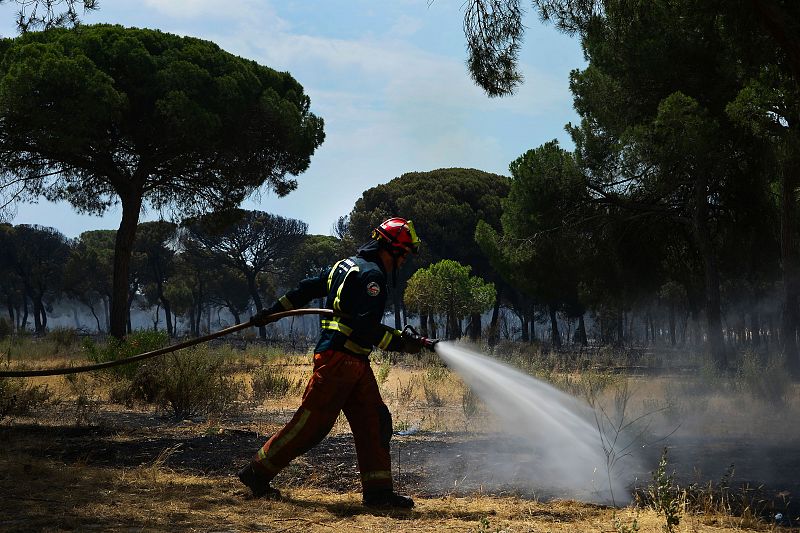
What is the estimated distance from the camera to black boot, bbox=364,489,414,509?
16.6ft

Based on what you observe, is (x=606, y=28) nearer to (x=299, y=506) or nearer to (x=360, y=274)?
(x=360, y=274)

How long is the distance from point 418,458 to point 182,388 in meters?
4.10

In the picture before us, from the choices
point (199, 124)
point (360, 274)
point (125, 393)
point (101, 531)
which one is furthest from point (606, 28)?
point (199, 124)

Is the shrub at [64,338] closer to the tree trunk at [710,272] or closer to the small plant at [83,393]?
the small plant at [83,393]

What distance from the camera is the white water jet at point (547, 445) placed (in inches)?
231

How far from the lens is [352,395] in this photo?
524 centimetres

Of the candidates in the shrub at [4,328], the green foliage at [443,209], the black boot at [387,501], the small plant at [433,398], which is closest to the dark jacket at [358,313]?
the black boot at [387,501]

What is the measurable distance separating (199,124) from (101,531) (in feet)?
53.2

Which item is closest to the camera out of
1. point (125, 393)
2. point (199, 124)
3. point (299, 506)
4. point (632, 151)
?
point (299, 506)

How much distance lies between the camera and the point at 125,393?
36.9 feet

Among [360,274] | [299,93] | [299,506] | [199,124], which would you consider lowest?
[299,506]

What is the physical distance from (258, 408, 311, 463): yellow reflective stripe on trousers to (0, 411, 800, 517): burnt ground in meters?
1.01

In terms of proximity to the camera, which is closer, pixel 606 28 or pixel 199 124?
pixel 606 28

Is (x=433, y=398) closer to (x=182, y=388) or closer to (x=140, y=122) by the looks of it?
(x=182, y=388)
